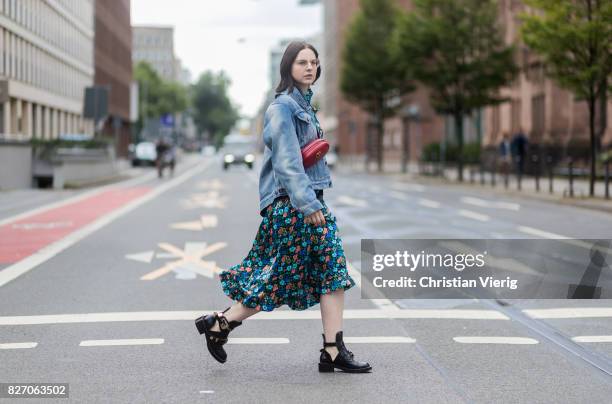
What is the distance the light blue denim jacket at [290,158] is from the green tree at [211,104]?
183 m

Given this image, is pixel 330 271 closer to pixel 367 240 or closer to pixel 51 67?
pixel 367 240

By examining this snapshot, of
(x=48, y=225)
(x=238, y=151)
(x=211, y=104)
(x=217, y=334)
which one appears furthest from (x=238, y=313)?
(x=211, y=104)

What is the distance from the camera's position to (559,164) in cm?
4066

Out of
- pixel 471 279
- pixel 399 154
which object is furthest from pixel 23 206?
pixel 399 154

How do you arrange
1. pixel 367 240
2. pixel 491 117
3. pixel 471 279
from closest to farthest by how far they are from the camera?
1. pixel 471 279
2. pixel 367 240
3. pixel 491 117

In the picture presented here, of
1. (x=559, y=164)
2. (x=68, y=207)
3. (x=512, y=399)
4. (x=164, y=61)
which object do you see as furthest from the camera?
(x=164, y=61)

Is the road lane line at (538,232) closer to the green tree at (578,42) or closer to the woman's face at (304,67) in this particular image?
the green tree at (578,42)

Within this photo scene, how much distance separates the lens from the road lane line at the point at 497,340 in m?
6.71

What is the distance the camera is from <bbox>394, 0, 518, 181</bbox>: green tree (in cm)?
3862

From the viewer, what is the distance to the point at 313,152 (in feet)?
18.5

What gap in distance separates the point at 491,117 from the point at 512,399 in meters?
49.4

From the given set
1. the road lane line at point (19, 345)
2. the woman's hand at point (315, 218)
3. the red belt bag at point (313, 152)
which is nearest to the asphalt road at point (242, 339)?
the road lane line at point (19, 345)

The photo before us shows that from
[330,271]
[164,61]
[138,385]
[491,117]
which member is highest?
[164,61]

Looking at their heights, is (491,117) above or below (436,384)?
above
